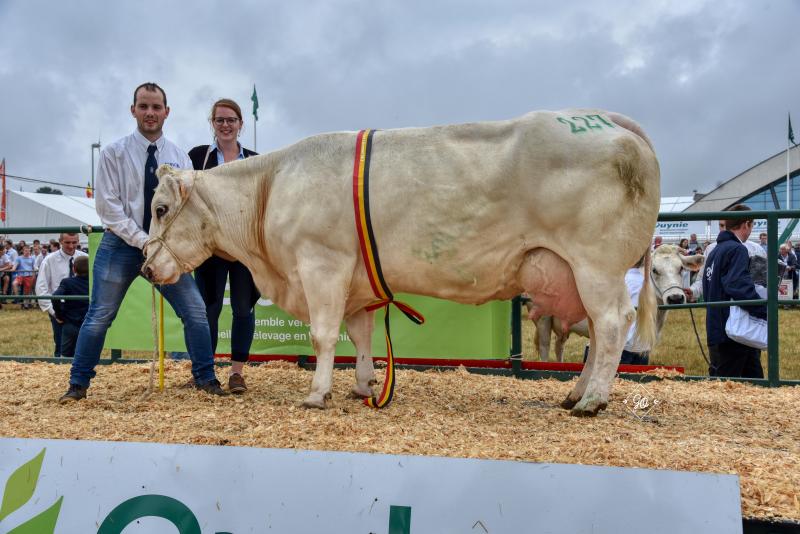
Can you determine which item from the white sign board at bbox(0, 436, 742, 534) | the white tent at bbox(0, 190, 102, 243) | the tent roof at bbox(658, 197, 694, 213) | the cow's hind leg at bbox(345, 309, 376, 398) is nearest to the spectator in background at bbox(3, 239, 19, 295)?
the white tent at bbox(0, 190, 102, 243)

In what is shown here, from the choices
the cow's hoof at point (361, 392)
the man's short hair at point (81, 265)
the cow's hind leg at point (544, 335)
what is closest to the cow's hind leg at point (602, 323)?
the cow's hoof at point (361, 392)

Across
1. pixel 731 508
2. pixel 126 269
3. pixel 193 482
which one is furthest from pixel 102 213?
pixel 731 508

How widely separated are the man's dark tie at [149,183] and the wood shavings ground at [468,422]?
1.27 m

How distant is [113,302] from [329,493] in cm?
316

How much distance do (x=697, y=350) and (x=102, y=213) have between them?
28.2 ft

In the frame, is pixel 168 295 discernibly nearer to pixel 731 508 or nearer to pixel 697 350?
pixel 731 508

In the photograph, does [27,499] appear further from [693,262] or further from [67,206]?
[67,206]

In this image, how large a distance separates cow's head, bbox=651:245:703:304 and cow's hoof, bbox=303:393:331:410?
3.82 metres

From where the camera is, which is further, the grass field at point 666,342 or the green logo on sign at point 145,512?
the grass field at point 666,342

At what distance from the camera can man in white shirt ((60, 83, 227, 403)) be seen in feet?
16.2

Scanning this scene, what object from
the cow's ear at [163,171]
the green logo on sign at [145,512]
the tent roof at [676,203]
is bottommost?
the green logo on sign at [145,512]

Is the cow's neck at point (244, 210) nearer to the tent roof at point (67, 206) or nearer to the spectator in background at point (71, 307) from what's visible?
the spectator in background at point (71, 307)

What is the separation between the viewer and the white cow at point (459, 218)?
165 inches

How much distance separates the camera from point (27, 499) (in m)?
2.50
